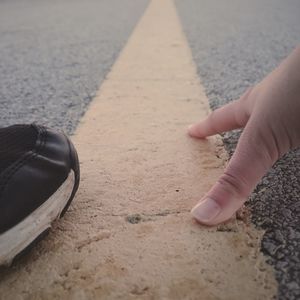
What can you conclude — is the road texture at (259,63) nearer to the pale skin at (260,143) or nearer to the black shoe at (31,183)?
the pale skin at (260,143)

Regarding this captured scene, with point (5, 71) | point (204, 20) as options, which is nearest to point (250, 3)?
point (204, 20)

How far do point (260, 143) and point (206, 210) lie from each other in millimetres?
203

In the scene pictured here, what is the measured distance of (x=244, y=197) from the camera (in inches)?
35.1

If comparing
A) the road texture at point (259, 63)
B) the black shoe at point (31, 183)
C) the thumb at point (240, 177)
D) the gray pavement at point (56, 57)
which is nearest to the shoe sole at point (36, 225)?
the black shoe at point (31, 183)

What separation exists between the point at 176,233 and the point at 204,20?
3315 mm

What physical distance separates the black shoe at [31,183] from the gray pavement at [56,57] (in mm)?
539

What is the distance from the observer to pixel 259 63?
2.23 m

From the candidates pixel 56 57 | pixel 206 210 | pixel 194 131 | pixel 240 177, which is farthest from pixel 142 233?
pixel 56 57

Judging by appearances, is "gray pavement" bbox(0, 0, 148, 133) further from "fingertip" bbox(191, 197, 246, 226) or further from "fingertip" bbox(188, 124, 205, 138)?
"fingertip" bbox(191, 197, 246, 226)

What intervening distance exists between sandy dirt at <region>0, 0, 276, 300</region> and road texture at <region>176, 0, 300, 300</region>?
1.7 inches

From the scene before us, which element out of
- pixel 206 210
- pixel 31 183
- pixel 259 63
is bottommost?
pixel 259 63

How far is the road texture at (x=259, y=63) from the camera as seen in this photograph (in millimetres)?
806

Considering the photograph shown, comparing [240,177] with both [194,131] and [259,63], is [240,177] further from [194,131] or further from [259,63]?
[259,63]

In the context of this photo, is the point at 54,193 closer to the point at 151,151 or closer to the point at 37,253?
the point at 37,253
